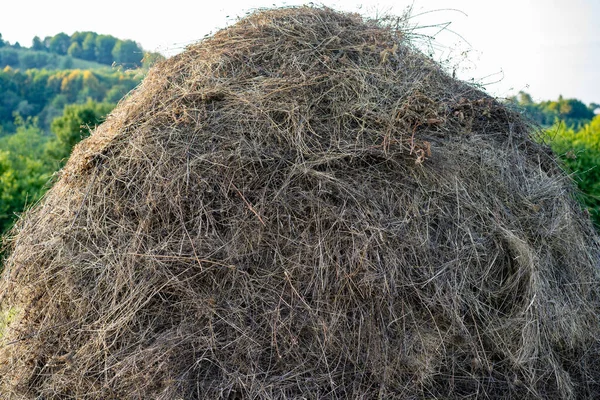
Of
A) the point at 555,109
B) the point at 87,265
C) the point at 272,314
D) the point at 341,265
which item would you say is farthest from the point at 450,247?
the point at 555,109

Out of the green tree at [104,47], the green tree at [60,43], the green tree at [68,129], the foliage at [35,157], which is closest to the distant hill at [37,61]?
the green tree at [104,47]

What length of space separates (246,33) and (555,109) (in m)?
24.5

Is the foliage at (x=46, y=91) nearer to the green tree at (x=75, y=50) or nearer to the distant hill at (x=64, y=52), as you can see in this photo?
the distant hill at (x=64, y=52)

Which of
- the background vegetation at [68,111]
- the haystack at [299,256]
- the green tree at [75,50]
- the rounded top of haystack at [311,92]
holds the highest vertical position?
the rounded top of haystack at [311,92]

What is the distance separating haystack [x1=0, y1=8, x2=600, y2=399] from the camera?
9.04 feet

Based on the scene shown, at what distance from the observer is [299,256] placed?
283 cm

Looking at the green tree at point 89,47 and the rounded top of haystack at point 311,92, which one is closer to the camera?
→ the rounded top of haystack at point 311,92

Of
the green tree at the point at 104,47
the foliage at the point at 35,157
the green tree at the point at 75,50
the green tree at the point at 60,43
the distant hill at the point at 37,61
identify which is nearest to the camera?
the foliage at the point at 35,157

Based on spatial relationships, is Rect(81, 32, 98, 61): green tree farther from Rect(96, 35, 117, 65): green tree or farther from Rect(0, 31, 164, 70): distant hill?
Rect(96, 35, 117, 65): green tree

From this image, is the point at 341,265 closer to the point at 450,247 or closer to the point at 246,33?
the point at 450,247

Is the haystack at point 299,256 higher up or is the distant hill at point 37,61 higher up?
the haystack at point 299,256

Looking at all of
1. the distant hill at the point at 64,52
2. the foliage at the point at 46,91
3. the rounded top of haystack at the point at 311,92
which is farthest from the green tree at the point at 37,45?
the rounded top of haystack at the point at 311,92

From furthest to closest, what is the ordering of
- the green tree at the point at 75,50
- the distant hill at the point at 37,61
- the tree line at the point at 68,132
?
the green tree at the point at 75,50 < the distant hill at the point at 37,61 < the tree line at the point at 68,132

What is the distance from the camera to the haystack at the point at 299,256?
2.76 metres
